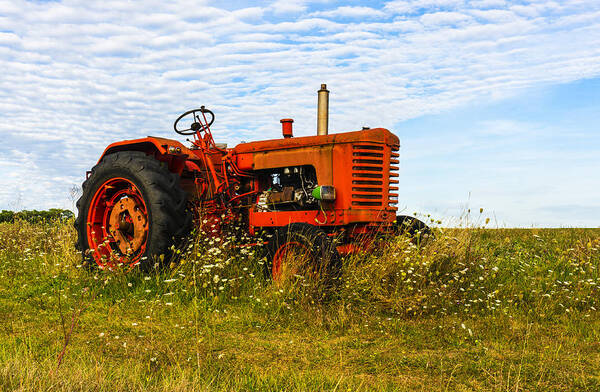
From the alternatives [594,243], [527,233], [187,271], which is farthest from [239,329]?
[527,233]

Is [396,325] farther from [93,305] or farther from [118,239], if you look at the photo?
[118,239]

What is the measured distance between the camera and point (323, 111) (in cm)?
699

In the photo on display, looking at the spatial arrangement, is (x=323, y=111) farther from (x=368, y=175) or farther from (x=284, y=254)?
(x=284, y=254)

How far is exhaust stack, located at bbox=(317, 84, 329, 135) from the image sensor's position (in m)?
6.91

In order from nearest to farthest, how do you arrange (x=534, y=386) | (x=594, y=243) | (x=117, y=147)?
(x=534, y=386) → (x=117, y=147) → (x=594, y=243)

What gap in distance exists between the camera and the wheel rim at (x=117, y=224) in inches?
262

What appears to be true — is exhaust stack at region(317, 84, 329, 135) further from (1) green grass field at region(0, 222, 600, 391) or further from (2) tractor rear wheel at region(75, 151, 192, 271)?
(2) tractor rear wheel at region(75, 151, 192, 271)

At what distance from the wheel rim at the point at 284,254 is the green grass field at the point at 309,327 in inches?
7.8

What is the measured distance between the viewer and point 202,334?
457 cm

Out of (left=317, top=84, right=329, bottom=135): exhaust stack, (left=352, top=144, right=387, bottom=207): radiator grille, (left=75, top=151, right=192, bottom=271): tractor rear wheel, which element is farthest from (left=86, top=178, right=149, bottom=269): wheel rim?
(left=352, top=144, right=387, bottom=207): radiator grille

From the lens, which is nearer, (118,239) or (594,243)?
(118,239)

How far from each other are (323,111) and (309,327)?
10.5 ft

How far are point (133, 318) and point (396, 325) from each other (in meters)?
2.57

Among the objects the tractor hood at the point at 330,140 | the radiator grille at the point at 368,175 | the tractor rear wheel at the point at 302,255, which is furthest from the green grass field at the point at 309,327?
the tractor hood at the point at 330,140
